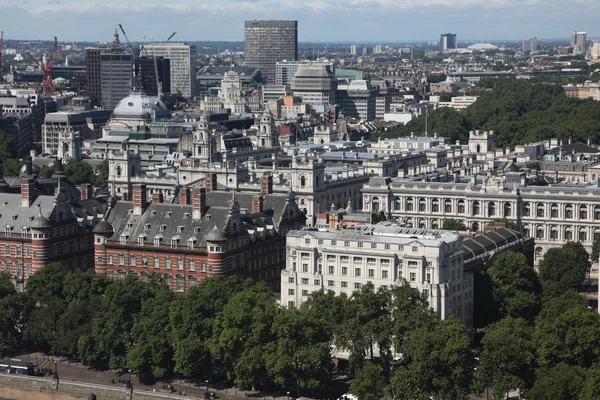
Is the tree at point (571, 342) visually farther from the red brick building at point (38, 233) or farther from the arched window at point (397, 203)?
the arched window at point (397, 203)

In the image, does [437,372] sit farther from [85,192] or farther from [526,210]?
[526,210]

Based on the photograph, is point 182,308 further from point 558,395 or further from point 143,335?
point 558,395

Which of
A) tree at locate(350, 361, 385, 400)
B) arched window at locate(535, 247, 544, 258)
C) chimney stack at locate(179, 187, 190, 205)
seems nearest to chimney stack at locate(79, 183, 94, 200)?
chimney stack at locate(179, 187, 190, 205)

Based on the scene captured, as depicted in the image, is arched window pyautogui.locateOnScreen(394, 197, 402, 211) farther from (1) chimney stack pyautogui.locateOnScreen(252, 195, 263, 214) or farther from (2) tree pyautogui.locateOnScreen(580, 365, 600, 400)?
(2) tree pyautogui.locateOnScreen(580, 365, 600, 400)

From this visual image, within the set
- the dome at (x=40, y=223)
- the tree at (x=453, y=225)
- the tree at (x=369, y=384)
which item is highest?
the dome at (x=40, y=223)

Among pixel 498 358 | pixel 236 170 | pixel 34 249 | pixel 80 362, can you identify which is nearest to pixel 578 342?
pixel 498 358

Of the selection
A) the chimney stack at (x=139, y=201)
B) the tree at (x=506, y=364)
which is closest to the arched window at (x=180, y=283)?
the chimney stack at (x=139, y=201)
